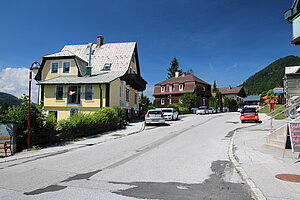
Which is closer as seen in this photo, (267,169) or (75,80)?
(267,169)

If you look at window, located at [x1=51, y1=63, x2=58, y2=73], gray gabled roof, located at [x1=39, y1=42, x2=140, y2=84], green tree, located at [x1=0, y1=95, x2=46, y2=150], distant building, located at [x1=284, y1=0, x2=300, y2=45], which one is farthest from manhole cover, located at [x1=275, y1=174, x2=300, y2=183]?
window, located at [x1=51, y1=63, x2=58, y2=73]

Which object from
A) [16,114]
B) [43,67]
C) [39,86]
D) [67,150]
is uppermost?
[43,67]

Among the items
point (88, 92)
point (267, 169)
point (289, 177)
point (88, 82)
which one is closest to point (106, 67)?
point (88, 92)

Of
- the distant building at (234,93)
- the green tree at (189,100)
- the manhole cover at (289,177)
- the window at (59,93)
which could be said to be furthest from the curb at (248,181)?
the distant building at (234,93)

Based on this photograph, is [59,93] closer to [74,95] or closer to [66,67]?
[74,95]

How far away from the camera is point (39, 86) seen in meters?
25.7

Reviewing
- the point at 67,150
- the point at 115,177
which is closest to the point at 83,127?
the point at 67,150

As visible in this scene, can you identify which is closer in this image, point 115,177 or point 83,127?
point 115,177

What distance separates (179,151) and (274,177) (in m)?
4.27

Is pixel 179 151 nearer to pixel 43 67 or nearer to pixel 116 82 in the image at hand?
pixel 116 82

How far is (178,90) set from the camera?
55.7 meters

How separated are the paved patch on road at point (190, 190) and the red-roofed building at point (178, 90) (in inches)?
1882

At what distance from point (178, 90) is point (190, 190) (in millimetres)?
51557

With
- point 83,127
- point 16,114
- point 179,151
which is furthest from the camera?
point 83,127
